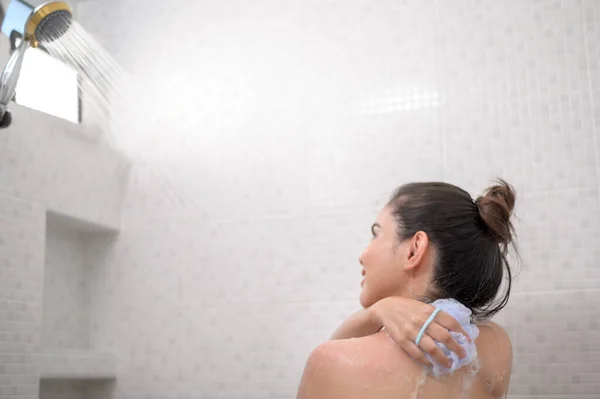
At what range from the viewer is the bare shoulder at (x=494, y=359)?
55.7 inches

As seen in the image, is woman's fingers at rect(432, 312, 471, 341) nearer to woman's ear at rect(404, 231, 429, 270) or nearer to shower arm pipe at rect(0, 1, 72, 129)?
woman's ear at rect(404, 231, 429, 270)

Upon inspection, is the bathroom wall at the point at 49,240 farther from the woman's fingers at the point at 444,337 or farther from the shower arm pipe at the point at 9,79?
the woman's fingers at the point at 444,337

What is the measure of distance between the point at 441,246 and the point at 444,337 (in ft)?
0.72

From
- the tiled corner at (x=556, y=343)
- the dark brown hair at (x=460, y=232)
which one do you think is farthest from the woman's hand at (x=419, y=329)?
the tiled corner at (x=556, y=343)

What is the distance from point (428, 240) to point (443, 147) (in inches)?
27.9

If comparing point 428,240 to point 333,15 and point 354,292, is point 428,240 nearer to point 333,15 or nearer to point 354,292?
point 354,292

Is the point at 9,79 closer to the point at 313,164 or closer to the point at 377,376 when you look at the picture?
the point at 313,164

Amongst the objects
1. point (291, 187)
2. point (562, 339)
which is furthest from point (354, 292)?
point (562, 339)

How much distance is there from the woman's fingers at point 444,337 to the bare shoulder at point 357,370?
0.07 meters

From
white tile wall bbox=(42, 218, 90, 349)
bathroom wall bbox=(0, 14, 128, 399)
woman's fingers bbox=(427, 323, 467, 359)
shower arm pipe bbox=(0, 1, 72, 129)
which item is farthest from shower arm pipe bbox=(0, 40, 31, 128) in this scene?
woman's fingers bbox=(427, 323, 467, 359)

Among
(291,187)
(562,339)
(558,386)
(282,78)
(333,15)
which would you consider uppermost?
(333,15)

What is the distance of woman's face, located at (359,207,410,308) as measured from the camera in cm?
150

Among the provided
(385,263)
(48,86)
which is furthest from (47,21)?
(385,263)

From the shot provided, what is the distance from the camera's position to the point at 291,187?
225cm
